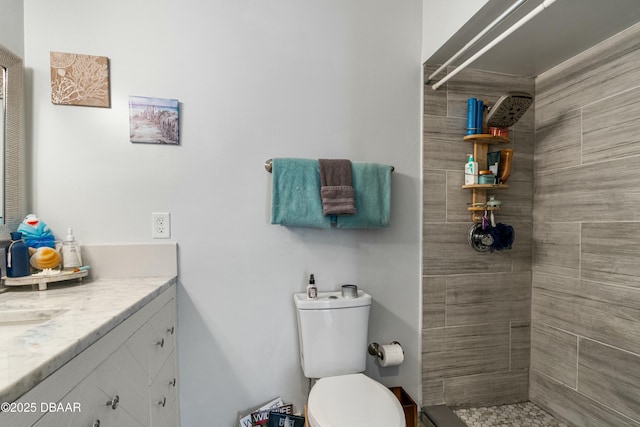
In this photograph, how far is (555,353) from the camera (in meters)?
1.53

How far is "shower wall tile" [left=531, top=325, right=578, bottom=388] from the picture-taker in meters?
1.45

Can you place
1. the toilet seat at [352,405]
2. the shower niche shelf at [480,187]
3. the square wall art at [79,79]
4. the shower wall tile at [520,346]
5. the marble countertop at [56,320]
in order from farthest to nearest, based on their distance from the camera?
the shower wall tile at [520,346], the shower niche shelf at [480,187], the square wall art at [79,79], the toilet seat at [352,405], the marble countertop at [56,320]

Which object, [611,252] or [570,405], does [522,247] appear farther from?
[570,405]

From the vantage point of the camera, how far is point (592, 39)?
1.33 m

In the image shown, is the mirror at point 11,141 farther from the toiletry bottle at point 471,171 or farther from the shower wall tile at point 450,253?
the toiletry bottle at point 471,171

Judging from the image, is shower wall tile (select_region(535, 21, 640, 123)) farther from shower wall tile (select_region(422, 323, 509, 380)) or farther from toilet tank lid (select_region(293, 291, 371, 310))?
toilet tank lid (select_region(293, 291, 371, 310))

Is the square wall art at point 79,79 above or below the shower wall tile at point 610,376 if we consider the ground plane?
above

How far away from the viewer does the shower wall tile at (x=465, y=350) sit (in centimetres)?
155

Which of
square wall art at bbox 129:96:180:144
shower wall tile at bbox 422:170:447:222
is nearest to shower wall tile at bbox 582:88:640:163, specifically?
shower wall tile at bbox 422:170:447:222

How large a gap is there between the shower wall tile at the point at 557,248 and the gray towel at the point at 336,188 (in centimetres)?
109

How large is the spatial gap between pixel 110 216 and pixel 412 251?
145 cm

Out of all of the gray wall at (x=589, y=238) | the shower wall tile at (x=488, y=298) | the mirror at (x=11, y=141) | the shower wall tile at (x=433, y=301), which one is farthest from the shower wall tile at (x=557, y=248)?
the mirror at (x=11, y=141)

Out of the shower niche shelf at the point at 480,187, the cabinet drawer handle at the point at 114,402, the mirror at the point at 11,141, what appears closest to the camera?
the cabinet drawer handle at the point at 114,402

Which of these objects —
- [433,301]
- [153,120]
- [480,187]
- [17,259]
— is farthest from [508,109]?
[17,259]
